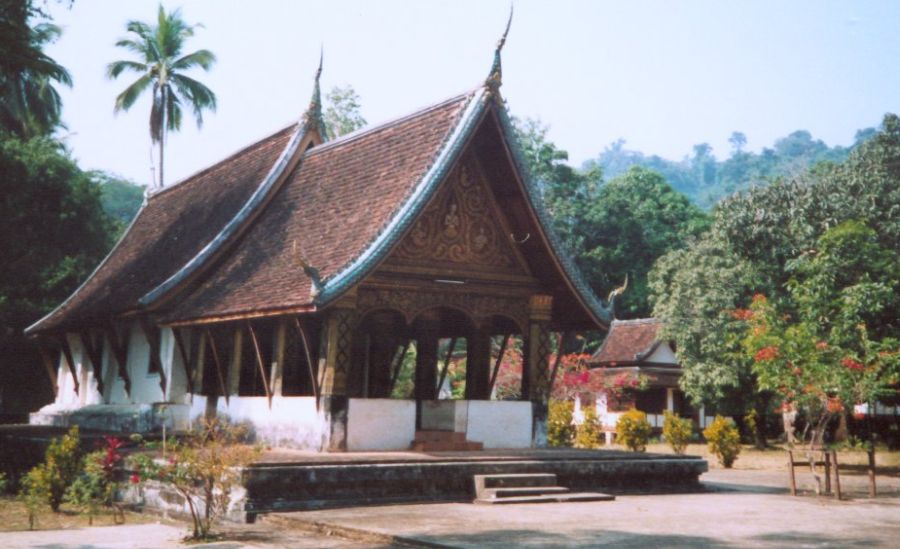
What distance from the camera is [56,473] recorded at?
12.9 metres

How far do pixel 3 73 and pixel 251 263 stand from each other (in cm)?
477

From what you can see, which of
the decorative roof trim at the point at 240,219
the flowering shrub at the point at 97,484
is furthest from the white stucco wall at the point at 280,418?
the flowering shrub at the point at 97,484

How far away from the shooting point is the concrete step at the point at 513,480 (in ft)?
40.4

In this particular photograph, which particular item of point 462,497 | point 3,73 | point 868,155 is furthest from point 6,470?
point 868,155

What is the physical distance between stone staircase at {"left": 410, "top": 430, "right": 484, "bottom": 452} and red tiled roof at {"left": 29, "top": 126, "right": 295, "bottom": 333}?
20.2 feet

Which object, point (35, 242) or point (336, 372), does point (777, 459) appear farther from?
point (35, 242)

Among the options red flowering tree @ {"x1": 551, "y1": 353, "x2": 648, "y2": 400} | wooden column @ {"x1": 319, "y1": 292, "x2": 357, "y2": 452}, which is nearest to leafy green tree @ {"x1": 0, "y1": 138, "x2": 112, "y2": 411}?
red flowering tree @ {"x1": 551, "y1": 353, "x2": 648, "y2": 400}

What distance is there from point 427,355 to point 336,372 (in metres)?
3.82

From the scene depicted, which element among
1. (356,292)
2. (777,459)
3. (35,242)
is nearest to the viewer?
(356,292)

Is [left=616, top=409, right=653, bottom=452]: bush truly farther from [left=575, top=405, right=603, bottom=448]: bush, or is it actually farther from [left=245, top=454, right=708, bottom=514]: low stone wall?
[left=245, top=454, right=708, bottom=514]: low stone wall

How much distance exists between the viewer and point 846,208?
24.9 m

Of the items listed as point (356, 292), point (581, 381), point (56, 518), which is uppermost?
point (356, 292)

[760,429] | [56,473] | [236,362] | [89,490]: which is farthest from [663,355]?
[56,473]

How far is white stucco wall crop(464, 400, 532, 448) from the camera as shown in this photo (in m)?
15.0
